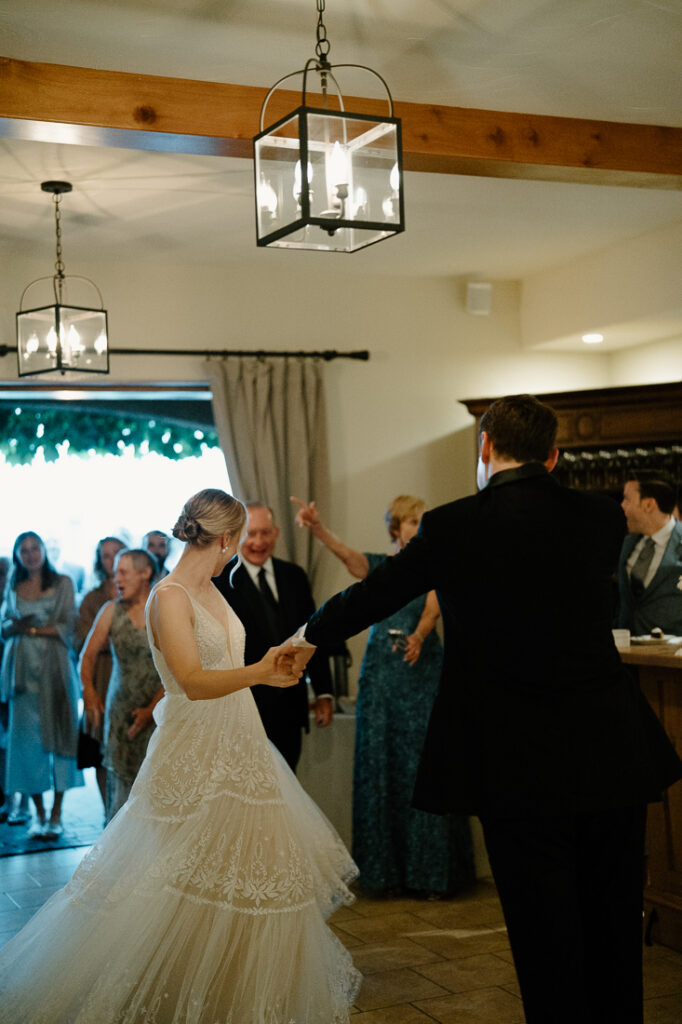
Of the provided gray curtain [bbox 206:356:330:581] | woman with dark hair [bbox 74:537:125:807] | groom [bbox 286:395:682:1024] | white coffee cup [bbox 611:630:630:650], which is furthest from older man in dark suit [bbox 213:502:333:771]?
groom [bbox 286:395:682:1024]

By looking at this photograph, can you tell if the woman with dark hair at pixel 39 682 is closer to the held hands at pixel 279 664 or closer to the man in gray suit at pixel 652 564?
the man in gray suit at pixel 652 564

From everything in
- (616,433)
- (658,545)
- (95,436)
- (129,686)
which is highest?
(95,436)

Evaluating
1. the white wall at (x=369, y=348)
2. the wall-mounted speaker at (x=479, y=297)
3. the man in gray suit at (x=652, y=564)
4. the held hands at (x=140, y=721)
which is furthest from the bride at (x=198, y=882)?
the wall-mounted speaker at (x=479, y=297)

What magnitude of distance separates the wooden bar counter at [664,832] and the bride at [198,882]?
140 cm

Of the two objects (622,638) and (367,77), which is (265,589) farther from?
(367,77)

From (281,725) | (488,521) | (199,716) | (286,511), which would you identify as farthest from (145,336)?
(488,521)

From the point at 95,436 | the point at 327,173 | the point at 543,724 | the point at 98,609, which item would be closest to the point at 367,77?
the point at 327,173

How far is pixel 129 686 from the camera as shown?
4.45m

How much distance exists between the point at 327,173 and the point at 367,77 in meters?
1.45

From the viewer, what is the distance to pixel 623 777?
2270mm

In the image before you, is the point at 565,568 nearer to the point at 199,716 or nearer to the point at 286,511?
the point at 199,716

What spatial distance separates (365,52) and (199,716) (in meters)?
2.21

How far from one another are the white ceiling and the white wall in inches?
20.6

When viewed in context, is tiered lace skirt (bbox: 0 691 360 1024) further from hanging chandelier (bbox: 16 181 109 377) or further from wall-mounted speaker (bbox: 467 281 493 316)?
wall-mounted speaker (bbox: 467 281 493 316)
